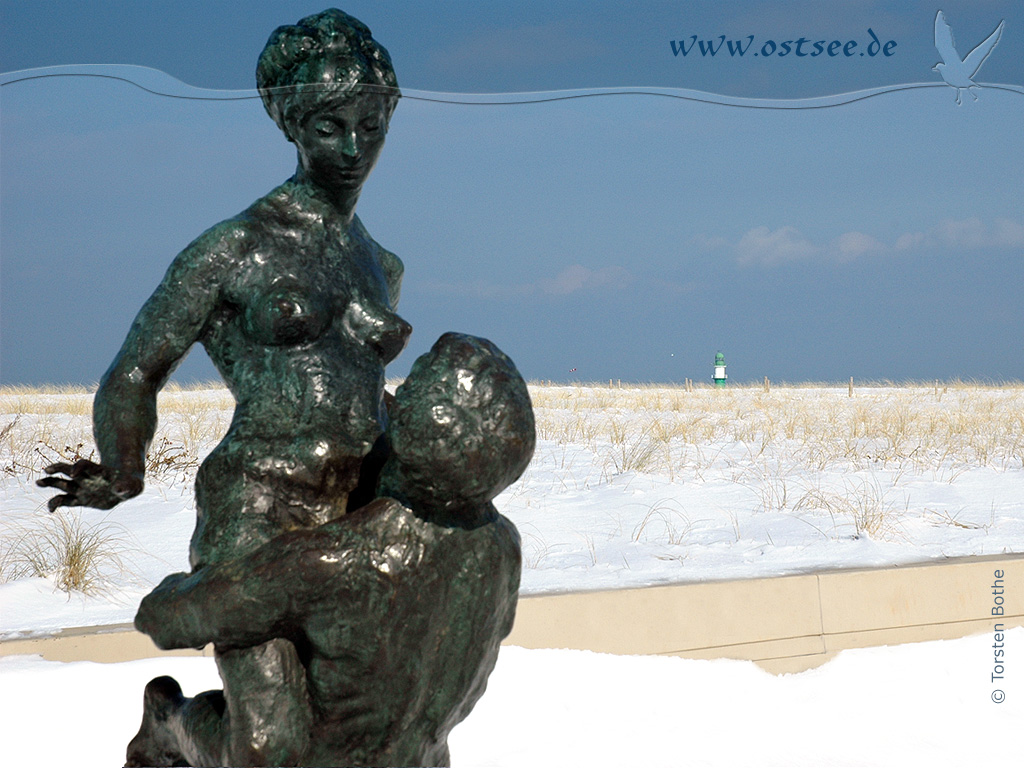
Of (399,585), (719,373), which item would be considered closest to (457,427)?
(399,585)

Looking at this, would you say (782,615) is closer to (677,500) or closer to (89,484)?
(677,500)

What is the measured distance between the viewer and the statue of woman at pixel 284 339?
200cm

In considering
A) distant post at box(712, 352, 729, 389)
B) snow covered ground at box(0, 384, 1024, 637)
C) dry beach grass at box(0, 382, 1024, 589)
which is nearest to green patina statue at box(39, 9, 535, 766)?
dry beach grass at box(0, 382, 1024, 589)

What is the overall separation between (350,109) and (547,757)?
282cm

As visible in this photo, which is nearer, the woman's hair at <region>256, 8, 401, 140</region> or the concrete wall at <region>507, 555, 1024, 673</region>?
the woman's hair at <region>256, 8, 401, 140</region>

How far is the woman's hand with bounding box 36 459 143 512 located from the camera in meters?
1.89

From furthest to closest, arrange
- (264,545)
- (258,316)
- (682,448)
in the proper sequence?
(682,448)
(258,316)
(264,545)

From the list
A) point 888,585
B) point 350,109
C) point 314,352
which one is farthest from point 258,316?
point 888,585

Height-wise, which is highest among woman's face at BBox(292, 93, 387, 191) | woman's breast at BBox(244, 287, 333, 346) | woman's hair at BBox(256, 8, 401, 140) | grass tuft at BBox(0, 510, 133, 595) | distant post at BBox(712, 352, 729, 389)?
distant post at BBox(712, 352, 729, 389)

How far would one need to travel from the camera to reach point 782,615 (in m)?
4.86

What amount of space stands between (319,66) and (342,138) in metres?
0.14

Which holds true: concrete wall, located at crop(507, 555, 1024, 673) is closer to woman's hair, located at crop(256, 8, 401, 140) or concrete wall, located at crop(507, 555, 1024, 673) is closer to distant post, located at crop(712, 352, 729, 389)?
woman's hair, located at crop(256, 8, 401, 140)

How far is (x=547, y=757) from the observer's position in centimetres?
406

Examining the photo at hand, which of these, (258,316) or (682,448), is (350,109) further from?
(682,448)
